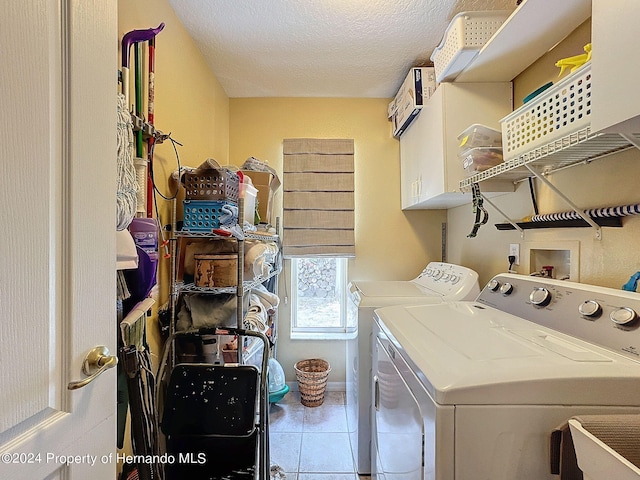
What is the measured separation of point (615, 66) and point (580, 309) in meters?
0.67

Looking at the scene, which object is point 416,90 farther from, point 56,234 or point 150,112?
point 56,234

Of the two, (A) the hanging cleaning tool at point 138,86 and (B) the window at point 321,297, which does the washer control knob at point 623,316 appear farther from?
(B) the window at point 321,297

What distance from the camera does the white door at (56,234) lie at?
57 centimetres

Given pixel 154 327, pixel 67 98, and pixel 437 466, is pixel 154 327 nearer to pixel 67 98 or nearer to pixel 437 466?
pixel 67 98

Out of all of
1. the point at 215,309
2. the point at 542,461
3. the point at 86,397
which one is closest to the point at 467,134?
the point at 542,461

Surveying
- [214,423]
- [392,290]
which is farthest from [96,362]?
[392,290]

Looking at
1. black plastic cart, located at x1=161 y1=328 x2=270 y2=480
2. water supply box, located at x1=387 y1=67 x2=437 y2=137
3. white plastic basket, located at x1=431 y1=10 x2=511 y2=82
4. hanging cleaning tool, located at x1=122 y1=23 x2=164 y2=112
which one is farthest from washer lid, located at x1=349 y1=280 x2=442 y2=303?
hanging cleaning tool, located at x1=122 y1=23 x2=164 y2=112

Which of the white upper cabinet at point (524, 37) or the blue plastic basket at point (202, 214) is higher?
the white upper cabinet at point (524, 37)

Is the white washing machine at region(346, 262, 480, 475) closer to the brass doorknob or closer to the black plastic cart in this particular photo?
the black plastic cart

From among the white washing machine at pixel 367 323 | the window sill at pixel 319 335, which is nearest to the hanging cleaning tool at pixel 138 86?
the white washing machine at pixel 367 323

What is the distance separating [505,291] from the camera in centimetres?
142

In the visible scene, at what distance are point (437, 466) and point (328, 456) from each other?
1.59m

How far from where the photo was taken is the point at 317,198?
9.36 feet

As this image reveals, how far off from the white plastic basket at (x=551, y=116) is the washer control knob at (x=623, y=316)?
0.52 m
